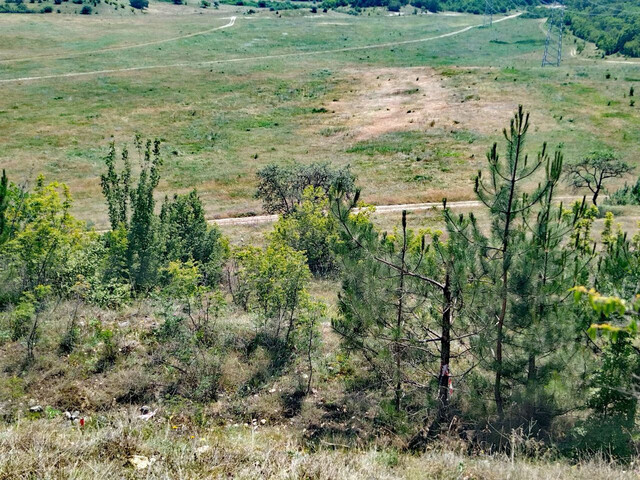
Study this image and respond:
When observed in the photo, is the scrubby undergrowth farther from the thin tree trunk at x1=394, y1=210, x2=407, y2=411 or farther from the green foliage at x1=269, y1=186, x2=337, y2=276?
the green foliage at x1=269, y1=186, x2=337, y2=276

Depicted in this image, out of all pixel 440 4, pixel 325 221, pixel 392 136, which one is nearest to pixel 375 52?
pixel 392 136

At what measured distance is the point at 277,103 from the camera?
206ft

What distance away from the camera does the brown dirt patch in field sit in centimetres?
5163

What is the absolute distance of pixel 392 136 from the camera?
163 feet

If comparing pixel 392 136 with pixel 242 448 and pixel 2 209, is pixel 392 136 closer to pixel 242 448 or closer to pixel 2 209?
pixel 2 209

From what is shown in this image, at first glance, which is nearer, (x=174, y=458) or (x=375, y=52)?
(x=174, y=458)

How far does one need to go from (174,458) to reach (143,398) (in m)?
3.01

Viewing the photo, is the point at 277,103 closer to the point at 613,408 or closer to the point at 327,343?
the point at 327,343

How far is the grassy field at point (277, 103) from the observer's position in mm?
42031

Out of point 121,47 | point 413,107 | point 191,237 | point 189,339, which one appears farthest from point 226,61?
point 189,339

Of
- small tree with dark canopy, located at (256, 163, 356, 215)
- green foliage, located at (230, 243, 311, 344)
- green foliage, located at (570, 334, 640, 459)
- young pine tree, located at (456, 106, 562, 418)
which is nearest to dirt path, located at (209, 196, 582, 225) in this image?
small tree with dark canopy, located at (256, 163, 356, 215)

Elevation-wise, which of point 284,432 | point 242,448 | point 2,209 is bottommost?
point 284,432

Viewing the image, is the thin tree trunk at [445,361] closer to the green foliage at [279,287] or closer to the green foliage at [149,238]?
the green foliage at [279,287]

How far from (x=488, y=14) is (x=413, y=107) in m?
93.4
